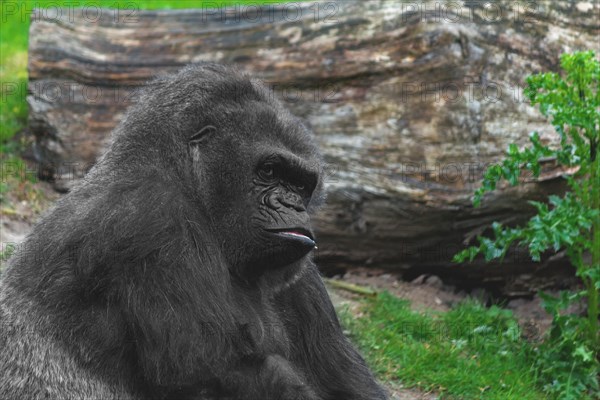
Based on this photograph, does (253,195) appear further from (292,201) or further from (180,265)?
(180,265)

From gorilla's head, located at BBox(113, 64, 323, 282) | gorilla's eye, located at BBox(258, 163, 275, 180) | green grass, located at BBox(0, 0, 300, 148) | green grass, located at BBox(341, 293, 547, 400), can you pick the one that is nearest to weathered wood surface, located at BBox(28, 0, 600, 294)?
green grass, located at BBox(341, 293, 547, 400)

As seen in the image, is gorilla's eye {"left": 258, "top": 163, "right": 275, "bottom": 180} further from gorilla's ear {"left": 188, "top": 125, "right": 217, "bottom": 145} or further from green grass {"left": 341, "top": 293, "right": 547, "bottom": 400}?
green grass {"left": 341, "top": 293, "right": 547, "bottom": 400}

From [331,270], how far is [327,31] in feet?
7.83

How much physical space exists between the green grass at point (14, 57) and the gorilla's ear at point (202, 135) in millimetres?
5731

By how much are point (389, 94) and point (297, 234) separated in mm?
3688

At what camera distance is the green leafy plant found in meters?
7.12

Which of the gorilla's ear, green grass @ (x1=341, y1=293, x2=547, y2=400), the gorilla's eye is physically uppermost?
the gorilla's ear

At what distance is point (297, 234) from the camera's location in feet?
16.9

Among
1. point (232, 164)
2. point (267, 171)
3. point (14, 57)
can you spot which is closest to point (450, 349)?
point (267, 171)

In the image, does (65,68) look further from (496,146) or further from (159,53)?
(496,146)

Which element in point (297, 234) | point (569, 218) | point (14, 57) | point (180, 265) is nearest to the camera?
point (180, 265)

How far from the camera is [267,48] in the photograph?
9031 mm

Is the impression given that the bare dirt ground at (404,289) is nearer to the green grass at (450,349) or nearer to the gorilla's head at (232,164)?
the green grass at (450,349)

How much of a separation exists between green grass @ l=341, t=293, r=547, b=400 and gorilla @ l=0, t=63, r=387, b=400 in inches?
71.9
